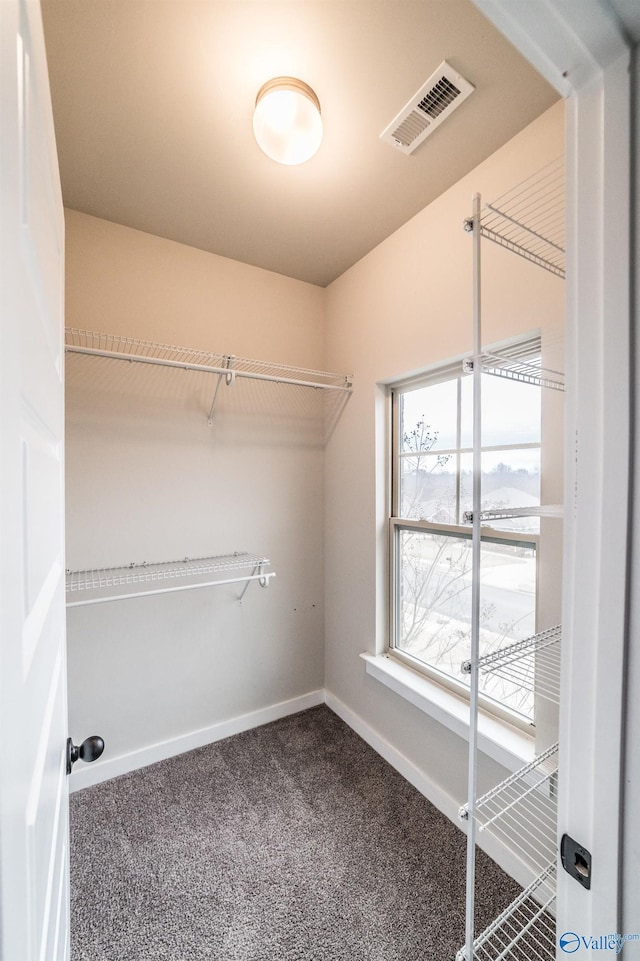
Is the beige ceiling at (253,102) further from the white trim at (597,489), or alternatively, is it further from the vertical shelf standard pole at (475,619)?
the white trim at (597,489)

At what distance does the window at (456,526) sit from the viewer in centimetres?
145

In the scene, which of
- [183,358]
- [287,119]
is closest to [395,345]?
[287,119]

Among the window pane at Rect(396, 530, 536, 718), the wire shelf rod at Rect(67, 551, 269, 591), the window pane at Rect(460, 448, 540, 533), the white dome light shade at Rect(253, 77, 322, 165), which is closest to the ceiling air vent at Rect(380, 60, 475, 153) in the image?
the white dome light shade at Rect(253, 77, 322, 165)

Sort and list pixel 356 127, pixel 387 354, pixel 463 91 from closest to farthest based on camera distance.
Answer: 1. pixel 463 91
2. pixel 356 127
3. pixel 387 354

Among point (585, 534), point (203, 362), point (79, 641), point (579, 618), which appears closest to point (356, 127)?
point (203, 362)

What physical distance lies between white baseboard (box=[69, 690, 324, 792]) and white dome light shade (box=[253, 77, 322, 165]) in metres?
2.66

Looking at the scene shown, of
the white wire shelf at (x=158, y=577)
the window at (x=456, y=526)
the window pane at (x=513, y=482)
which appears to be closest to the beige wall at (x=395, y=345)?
the window at (x=456, y=526)

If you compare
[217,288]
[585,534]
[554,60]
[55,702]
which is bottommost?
[55,702]

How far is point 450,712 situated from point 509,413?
1.26 metres

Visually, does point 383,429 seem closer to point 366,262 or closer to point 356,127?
point 366,262

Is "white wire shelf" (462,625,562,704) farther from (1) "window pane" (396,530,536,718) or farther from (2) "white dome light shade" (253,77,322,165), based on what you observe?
(2) "white dome light shade" (253,77,322,165)

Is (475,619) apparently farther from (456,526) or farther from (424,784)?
(424,784)

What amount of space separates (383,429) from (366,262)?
3.08ft

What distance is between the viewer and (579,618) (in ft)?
1.82
